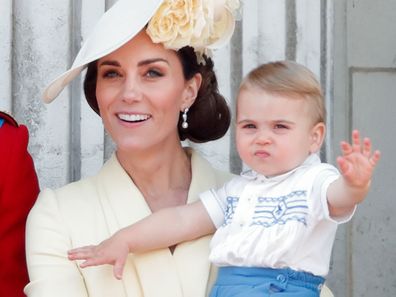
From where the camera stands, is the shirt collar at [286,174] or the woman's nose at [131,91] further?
the woman's nose at [131,91]

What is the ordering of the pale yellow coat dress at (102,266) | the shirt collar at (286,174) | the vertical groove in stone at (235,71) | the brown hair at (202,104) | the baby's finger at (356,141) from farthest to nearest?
the vertical groove in stone at (235,71) < the brown hair at (202,104) < the pale yellow coat dress at (102,266) < the shirt collar at (286,174) < the baby's finger at (356,141)

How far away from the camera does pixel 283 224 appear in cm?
285

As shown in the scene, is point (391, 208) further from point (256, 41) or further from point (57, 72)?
point (57, 72)

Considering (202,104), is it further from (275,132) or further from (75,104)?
(75,104)

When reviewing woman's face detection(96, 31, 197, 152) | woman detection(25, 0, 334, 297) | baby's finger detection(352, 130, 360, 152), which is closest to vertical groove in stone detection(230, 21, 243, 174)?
woman detection(25, 0, 334, 297)

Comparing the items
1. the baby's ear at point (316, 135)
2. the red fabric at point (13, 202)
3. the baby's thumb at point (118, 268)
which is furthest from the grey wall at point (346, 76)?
the baby's ear at point (316, 135)

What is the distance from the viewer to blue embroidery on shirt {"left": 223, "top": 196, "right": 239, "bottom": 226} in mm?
2973

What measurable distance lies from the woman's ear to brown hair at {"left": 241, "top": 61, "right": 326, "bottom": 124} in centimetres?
33

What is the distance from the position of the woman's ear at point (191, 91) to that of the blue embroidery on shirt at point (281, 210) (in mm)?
460

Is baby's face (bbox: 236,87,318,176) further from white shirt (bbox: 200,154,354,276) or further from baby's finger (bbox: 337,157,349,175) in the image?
baby's finger (bbox: 337,157,349,175)

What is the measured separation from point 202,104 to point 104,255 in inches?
23.8

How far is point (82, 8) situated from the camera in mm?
4055

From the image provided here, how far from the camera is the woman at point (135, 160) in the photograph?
3.07 metres

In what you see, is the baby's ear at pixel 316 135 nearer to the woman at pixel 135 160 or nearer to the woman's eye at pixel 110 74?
the woman at pixel 135 160
